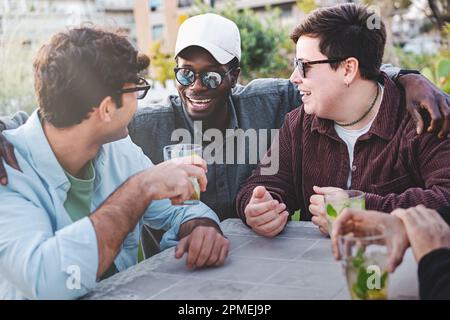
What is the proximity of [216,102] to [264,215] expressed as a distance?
2.34 feet

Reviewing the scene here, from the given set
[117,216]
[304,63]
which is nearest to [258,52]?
[304,63]

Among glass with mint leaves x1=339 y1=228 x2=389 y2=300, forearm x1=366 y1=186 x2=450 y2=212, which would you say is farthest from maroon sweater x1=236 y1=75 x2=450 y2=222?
glass with mint leaves x1=339 y1=228 x2=389 y2=300

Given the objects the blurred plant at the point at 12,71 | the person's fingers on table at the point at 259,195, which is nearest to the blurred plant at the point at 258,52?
the blurred plant at the point at 12,71

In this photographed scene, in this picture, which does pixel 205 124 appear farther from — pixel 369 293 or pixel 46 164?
pixel 369 293

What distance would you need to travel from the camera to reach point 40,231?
1.57m

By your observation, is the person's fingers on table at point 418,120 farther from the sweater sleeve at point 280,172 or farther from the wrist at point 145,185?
the wrist at point 145,185

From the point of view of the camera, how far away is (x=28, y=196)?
1.64m

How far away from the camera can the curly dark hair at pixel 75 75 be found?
1725 millimetres

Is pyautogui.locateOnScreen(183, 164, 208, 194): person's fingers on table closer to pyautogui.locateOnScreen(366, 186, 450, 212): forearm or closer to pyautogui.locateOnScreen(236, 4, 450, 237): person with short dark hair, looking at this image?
pyautogui.locateOnScreen(236, 4, 450, 237): person with short dark hair

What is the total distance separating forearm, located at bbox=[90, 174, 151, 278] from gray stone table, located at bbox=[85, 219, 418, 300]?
134 mm

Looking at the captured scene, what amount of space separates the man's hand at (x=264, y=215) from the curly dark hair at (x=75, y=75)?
626mm

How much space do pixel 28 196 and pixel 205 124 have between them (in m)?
1.14

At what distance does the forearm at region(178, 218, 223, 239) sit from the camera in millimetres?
2030
